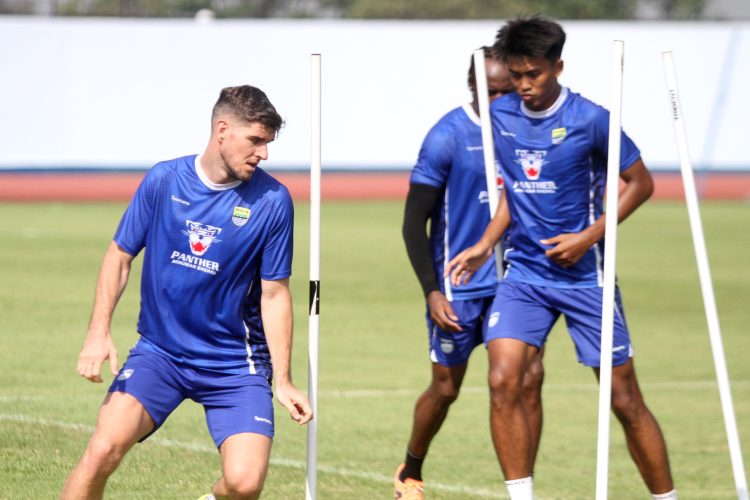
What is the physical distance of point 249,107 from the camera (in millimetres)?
5609

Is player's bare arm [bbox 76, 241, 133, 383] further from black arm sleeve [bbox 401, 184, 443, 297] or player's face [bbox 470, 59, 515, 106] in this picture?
player's face [bbox 470, 59, 515, 106]

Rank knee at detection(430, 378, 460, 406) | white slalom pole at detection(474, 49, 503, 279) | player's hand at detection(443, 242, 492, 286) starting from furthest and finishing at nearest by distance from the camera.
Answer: knee at detection(430, 378, 460, 406) → player's hand at detection(443, 242, 492, 286) → white slalom pole at detection(474, 49, 503, 279)

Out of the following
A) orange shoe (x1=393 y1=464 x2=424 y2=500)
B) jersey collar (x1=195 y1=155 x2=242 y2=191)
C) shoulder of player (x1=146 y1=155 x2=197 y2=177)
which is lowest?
orange shoe (x1=393 y1=464 x2=424 y2=500)

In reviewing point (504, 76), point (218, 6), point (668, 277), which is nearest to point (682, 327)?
point (668, 277)

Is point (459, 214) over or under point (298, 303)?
over

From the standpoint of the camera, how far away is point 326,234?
24312 millimetres

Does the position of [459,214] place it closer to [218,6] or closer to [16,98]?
[16,98]

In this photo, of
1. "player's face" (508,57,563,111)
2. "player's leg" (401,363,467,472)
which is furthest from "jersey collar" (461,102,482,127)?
"player's leg" (401,363,467,472)

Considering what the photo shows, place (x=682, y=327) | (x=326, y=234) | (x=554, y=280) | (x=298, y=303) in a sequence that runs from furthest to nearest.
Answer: (x=326, y=234), (x=298, y=303), (x=682, y=327), (x=554, y=280)

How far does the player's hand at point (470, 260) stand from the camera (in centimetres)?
699

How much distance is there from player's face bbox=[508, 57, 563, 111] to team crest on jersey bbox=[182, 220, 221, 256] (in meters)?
1.85

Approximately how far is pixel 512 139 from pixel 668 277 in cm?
1291

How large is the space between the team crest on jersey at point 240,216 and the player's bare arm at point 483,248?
1.60m

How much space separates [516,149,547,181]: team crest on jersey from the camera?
678 centimetres
